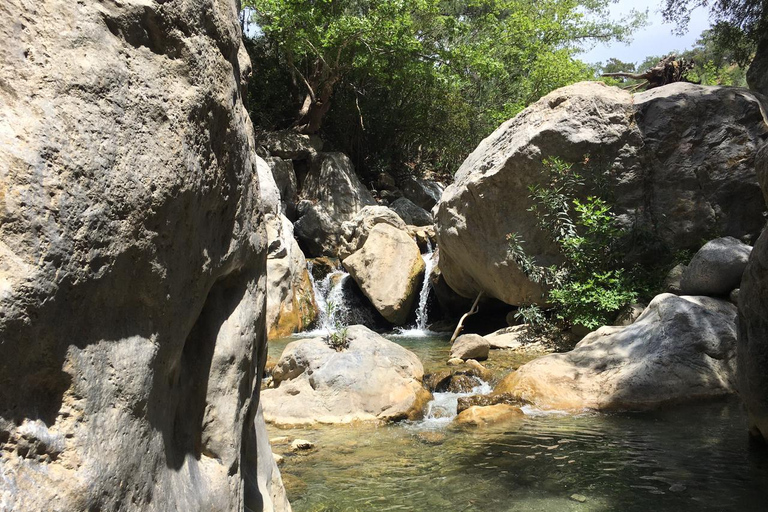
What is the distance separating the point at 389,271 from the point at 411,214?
5543 millimetres

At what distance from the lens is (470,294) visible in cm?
1289

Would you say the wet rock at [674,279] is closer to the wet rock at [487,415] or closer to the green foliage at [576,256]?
the green foliage at [576,256]

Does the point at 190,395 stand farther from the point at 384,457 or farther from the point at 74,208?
the point at 384,457

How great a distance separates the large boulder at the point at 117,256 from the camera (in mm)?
1560

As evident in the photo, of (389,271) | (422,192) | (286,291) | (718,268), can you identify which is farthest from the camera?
(422,192)

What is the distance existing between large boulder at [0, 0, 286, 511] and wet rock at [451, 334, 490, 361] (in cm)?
718

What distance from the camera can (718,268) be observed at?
794 cm

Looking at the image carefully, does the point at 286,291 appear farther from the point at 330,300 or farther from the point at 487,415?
the point at 487,415

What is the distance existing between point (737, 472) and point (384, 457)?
8.95 ft

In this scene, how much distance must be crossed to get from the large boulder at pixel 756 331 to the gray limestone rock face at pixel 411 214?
14.3 meters

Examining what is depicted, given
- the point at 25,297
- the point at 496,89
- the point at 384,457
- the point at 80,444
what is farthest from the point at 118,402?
the point at 496,89

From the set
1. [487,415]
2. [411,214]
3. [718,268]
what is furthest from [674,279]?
[411,214]

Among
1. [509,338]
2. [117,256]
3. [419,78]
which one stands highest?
[419,78]

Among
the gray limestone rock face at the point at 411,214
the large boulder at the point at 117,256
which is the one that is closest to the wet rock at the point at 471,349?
the large boulder at the point at 117,256
